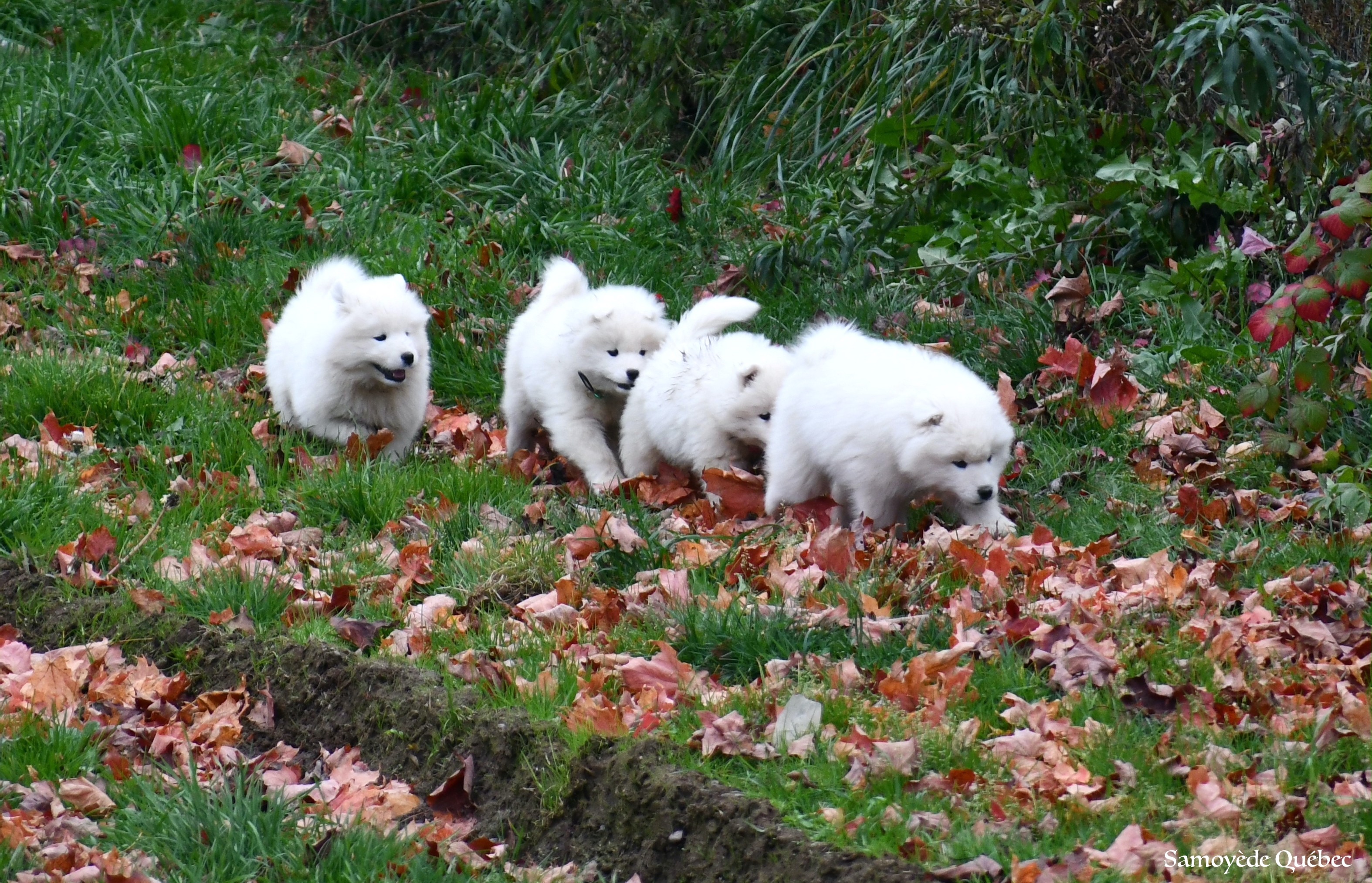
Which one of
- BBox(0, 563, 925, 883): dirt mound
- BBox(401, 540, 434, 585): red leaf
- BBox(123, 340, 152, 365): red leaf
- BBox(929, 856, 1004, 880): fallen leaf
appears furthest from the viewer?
BBox(123, 340, 152, 365): red leaf

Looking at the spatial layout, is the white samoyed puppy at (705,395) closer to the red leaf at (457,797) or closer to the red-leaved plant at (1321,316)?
the red-leaved plant at (1321,316)

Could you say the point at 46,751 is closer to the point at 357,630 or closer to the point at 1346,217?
the point at 357,630

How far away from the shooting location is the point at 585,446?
6.12m

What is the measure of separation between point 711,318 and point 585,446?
74 cm

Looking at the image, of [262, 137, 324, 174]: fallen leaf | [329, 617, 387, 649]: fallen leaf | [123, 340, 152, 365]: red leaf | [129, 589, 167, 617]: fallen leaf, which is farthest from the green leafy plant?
[262, 137, 324, 174]: fallen leaf

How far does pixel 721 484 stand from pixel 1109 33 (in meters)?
3.03

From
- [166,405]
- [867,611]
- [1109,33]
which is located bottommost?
[166,405]

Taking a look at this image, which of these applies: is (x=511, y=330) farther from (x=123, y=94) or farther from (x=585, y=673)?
(x=123, y=94)

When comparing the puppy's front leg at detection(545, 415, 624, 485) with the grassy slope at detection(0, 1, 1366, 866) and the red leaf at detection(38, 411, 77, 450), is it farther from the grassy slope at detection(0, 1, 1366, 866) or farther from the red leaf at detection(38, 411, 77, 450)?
the red leaf at detection(38, 411, 77, 450)

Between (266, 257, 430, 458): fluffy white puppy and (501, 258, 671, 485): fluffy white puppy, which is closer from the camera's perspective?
(501, 258, 671, 485): fluffy white puppy

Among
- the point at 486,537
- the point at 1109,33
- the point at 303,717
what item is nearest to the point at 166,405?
the point at 486,537

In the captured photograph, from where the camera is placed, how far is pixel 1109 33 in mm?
6895

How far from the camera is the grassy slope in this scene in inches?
162

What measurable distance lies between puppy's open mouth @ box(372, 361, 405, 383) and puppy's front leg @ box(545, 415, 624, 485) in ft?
2.11
